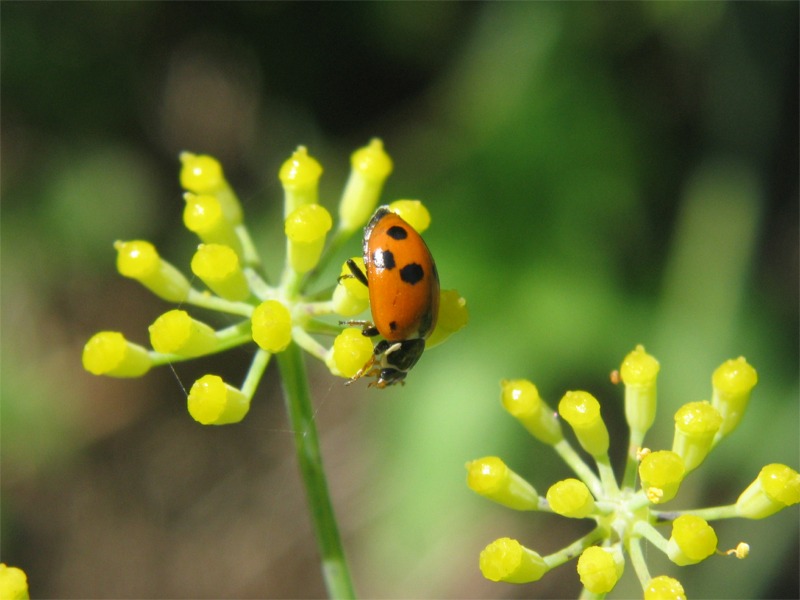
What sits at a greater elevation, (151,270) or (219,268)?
(151,270)

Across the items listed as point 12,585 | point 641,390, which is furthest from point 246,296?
point 641,390

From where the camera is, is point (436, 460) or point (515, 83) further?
point (515, 83)

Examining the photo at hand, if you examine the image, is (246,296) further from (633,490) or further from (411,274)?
(633,490)

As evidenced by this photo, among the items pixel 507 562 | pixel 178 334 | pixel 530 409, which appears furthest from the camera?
pixel 530 409

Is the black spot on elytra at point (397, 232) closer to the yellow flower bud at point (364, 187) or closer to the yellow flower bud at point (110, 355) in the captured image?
the yellow flower bud at point (364, 187)

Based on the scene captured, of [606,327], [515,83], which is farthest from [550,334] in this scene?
[515,83]

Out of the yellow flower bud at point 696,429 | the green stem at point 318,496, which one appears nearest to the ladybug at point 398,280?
the green stem at point 318,496

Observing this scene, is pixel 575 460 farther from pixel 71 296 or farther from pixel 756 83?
pixel 71 296

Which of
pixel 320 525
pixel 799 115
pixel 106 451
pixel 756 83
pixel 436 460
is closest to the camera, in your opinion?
pixel 320 525
